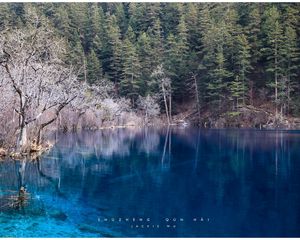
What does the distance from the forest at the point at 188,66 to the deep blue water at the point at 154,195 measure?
20.5 m

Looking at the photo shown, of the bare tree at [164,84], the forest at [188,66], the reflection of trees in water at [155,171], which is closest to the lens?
the reflection of trees in water at [155,171]

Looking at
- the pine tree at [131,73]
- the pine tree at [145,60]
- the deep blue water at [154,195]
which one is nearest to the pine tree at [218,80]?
the pine tree at [145,60]

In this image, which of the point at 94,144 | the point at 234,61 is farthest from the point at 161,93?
the point at 94,144

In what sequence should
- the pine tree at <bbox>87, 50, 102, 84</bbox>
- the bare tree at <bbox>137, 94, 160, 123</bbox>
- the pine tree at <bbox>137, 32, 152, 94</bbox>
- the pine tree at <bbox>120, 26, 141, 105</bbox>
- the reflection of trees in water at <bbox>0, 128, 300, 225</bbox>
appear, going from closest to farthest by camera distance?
1. the reflection of trees in water at <bbox>0, 128, 300, 225</bbox>
2. the bare tree at <bbox>137, 94, 160, 123</bbox>
3. the pine tree at <bbox>120, 26, 141, 105</bbox>
4. the pine tree at <bbox>87, 50, 102, 84</bbox>
5. the pine tree at <bbox>137, 32, 152, 94</bbox>

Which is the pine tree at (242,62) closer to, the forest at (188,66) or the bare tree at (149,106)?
the forest at (188,66)

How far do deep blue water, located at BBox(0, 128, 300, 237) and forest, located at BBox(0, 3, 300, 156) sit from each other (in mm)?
20548

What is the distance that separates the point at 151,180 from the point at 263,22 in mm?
39991

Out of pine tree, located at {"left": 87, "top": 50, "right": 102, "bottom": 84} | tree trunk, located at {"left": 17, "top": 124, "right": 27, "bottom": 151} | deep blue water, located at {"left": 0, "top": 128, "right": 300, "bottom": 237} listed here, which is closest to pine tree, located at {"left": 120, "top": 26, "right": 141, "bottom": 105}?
pine tree, located at {"left": 87, "top": 50, "right": 102, "bottom": 84}

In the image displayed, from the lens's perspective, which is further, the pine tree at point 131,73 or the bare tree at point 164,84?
the pine tree at point 131,73

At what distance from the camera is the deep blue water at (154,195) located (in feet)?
30.1

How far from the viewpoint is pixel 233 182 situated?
1438 centimetres

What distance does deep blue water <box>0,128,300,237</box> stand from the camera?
30.1 ft

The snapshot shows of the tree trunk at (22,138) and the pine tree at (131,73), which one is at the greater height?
the pine tree at (131,73)

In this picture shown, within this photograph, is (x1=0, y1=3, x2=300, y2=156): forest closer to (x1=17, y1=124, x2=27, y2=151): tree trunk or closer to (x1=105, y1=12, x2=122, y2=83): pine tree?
(x1=105, y1=12, x2=122, y2=83): pine tree
